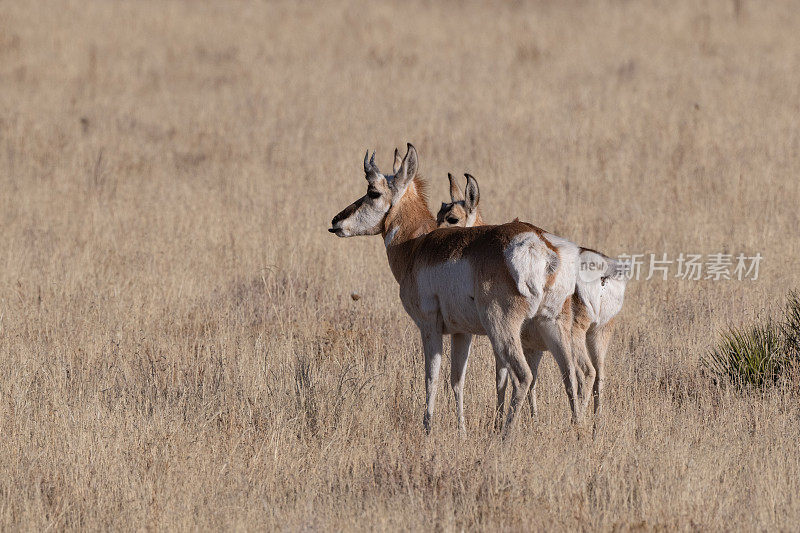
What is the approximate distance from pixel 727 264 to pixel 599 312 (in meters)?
5.06

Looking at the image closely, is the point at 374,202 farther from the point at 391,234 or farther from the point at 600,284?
the point at 600,284

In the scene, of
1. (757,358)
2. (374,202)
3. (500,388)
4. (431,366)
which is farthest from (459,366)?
(757,358)

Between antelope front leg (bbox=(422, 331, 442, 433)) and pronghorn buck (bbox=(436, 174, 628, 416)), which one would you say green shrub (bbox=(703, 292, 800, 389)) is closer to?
pronghorn buck (bbox=(436, 174, 628, 416))

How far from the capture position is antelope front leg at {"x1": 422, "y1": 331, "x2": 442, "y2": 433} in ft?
23.5

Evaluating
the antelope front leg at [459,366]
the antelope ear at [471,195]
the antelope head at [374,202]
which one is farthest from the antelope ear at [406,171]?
the antelope front leg at [459,366]

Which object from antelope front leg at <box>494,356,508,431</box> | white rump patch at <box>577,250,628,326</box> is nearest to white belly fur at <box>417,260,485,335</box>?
antelope front leg at <box>494,356,508,431</box>

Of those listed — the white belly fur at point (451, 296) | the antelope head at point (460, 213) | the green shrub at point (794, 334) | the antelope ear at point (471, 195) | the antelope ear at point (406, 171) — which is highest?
the antelope ear at point (406, 171)

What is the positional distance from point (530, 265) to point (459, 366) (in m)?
1.23

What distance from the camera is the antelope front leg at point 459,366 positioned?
7.20 metres

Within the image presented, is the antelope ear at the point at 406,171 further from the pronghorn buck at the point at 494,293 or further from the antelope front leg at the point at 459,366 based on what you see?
the antelope front leg at the point at 459,366

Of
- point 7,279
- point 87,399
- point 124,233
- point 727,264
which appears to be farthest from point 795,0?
point 87,399

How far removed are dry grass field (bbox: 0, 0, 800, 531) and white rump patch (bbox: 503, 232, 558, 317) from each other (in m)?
0.99

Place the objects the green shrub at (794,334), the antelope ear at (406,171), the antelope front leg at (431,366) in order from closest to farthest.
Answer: the antelope front leg at (431,366), the antelope ear at (406,171), the green shrub at (794,334)

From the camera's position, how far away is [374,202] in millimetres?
7980
